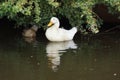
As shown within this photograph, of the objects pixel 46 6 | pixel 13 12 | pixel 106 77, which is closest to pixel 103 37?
pixel 46 6

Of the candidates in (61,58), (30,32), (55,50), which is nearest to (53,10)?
(30,32)

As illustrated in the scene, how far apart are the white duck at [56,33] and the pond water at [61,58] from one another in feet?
0.57

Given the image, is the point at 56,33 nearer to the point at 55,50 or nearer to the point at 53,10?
the point at 53,10

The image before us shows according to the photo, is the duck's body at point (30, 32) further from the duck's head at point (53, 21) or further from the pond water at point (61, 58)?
the duck's head at point (53, 21)

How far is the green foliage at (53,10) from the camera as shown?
384 inches

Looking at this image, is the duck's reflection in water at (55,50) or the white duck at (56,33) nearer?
the duck's reflection in water at (55,50)

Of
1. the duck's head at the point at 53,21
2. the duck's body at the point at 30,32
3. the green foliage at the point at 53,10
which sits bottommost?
the duck's body at the point at 30,32

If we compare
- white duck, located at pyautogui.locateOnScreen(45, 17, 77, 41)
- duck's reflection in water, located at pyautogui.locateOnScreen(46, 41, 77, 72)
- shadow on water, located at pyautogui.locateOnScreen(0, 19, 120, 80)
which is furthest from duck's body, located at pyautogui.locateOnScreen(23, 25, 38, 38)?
duck's reflection in water, located at pyautogui.locateOnScreen(46, 41, 77, 72)

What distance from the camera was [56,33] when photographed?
420 inches

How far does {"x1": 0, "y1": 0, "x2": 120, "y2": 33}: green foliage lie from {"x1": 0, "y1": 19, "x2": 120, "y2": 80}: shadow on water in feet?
1.47

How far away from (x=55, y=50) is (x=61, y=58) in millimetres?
738

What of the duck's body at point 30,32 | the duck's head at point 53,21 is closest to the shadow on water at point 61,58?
the duck's body at point 30,32

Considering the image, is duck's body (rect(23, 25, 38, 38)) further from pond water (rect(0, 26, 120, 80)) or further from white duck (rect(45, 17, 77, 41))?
white duck (rect(45, 17, 77, 41))

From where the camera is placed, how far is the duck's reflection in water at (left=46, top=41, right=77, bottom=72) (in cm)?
846
